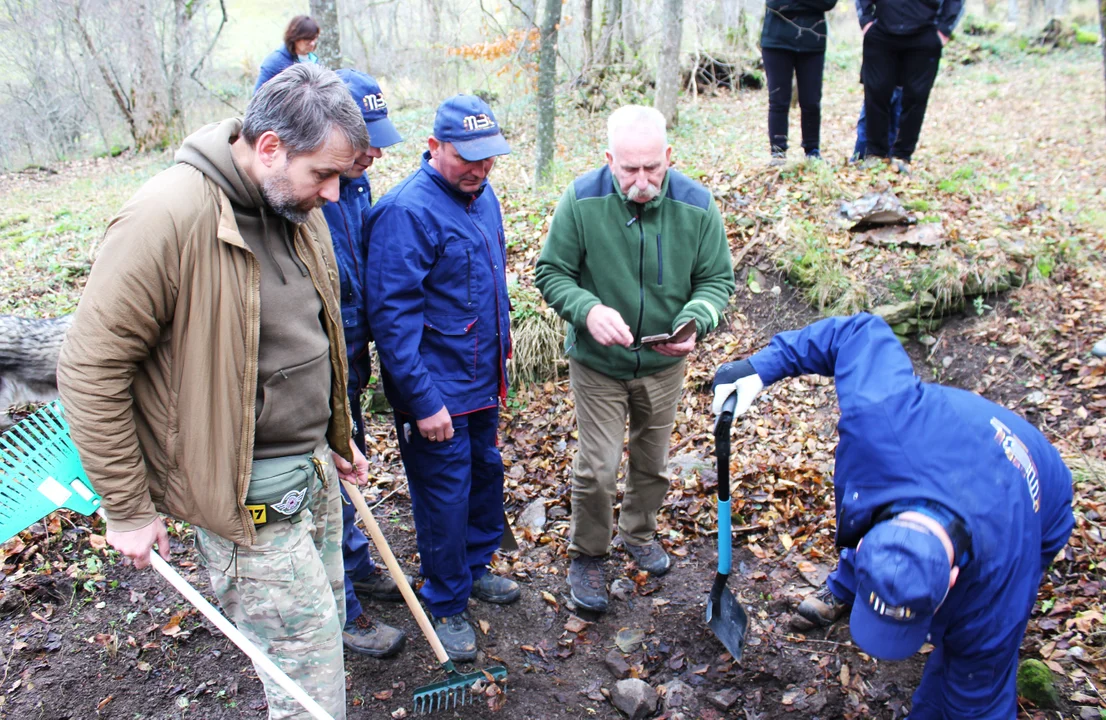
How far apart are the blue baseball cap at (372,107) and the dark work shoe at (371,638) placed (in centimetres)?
223

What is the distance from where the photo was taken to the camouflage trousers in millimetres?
2295

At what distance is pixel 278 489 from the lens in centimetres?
227

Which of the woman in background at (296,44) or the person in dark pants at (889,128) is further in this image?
the person in dark pants at (889,128)

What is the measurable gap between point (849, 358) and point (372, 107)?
229 cm

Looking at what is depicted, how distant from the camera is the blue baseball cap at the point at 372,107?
3.23m

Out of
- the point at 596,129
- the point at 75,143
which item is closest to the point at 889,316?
the point at 596,129

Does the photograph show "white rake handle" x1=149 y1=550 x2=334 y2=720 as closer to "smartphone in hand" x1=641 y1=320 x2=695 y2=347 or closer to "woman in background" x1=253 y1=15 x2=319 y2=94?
"smartphone in hand" x1=641 y1=320 x2=695 y2=347

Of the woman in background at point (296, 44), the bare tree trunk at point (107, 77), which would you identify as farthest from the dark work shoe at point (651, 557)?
the bare tree trunk at point (107, 77)

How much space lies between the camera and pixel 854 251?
19.1 ft

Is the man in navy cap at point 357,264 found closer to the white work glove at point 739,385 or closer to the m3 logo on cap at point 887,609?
the white work glove at point 739,385

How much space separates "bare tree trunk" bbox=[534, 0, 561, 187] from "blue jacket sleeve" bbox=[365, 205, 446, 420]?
5.16m

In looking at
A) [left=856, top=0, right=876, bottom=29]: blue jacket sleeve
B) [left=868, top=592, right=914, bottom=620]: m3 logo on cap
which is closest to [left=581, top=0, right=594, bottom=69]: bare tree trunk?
[left=856, top=0, right=876, bottom=29]: blue jacket sleeve

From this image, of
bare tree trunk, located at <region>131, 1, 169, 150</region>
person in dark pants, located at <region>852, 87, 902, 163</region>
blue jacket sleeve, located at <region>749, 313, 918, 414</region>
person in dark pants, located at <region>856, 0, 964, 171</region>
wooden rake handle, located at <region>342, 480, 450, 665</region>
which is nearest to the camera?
blue jacket sleeve, located at <region>749, 313, 918, 414</region>

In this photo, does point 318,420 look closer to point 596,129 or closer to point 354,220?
point 354,220
